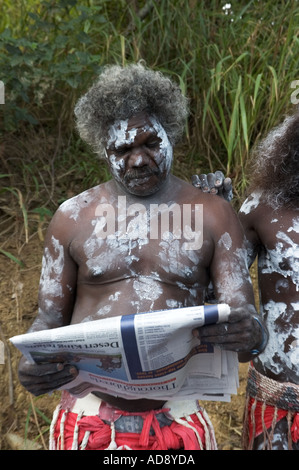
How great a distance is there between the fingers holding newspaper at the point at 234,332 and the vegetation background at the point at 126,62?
6.55 ft

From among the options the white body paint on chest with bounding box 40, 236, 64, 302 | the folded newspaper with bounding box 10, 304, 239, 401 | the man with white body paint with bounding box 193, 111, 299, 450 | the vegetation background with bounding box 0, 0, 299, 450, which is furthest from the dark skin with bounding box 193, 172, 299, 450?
the vegetation background with bounding box 0, 0, 299, 450

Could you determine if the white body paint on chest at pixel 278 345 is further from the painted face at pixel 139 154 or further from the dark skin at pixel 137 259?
the painted face at pixel 139 154

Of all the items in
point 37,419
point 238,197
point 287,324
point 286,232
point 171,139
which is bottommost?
point 37,419

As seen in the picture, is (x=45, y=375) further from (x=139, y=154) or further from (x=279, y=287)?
(x=279, y=287)

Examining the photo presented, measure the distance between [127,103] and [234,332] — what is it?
805mm

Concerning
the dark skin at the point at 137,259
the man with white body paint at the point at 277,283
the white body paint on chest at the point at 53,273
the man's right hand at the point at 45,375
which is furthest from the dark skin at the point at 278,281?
the man's right hand at the point at 45,375

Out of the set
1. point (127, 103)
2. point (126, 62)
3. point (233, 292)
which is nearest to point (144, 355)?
point (233, 292)

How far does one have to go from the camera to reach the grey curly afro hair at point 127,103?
6.28ft

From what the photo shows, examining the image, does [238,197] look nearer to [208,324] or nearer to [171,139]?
[171,139]

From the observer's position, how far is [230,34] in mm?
3969

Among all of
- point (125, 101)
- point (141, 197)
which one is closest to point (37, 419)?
point (141, 197)

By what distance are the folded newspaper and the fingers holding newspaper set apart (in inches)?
1.7
